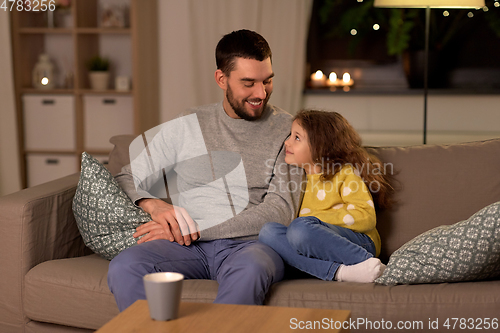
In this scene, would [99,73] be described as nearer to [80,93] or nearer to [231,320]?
[80,93]

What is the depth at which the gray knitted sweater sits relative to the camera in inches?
64.8

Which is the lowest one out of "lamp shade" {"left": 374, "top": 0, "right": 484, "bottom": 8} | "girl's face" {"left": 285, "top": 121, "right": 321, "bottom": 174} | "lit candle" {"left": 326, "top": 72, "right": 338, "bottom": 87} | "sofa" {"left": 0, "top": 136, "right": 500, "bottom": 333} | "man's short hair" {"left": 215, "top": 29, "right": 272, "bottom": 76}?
"sofa" {"left": 0, "top": 136, "right": 500, "bottom": 333}

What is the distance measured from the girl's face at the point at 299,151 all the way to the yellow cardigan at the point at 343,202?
4cm

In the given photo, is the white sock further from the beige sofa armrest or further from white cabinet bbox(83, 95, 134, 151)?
white cabinet bbox(83, 95, 134, 151)

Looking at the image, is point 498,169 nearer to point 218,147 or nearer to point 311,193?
point 311,193

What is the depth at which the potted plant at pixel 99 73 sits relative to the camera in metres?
3.29

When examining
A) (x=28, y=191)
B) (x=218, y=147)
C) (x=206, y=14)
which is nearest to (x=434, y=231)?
(x=218, y=147)

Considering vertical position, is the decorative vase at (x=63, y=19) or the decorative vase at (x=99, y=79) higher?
the decorative vase at (x=63, y=19)

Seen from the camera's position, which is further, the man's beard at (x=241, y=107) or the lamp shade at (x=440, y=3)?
the lamp shade at (x=440, y=3)

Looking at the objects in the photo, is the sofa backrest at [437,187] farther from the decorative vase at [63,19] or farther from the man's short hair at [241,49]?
the decorative vase at [63,19]

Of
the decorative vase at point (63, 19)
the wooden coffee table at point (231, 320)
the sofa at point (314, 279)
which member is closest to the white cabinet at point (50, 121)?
the decorative vase at point (63, 19)

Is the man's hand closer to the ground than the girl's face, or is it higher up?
closer to the ground

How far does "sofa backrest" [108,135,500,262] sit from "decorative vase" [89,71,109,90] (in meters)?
2.12

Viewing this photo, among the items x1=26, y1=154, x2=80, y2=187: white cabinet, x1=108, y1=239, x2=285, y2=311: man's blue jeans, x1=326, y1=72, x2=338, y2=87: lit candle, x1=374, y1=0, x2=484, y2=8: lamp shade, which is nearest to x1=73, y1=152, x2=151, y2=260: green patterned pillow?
x1=108, y1=239, x2=285, y2=311: man's blue jeans
